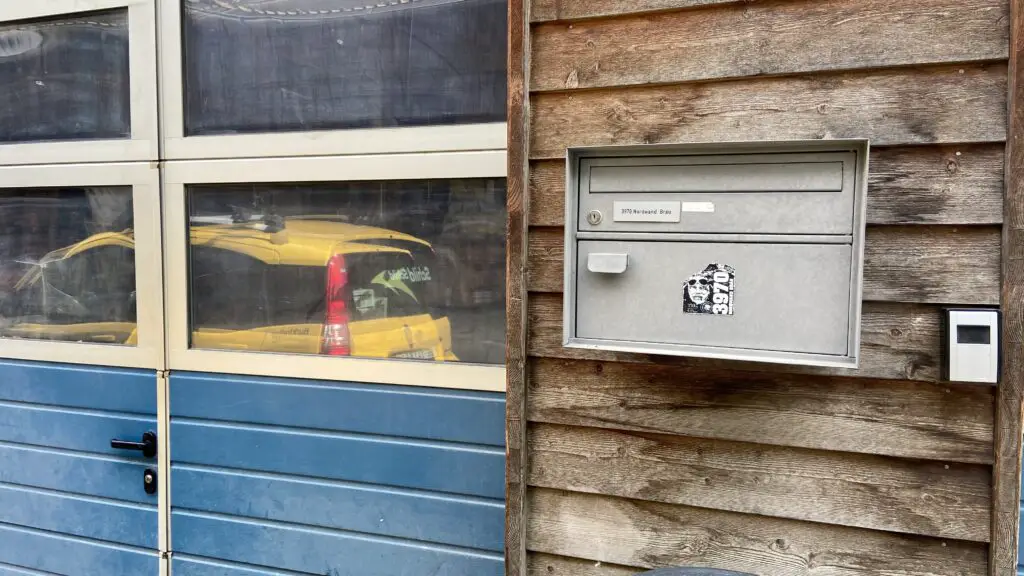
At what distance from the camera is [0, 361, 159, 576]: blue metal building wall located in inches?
107

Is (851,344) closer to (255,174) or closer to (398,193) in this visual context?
(398,193)

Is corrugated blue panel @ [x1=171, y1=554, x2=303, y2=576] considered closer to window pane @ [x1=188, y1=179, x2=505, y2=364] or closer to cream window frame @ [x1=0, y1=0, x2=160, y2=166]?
window pane @ [x1=188, y1=179, x2=505, y2=364]

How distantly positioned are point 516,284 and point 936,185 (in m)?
1.01

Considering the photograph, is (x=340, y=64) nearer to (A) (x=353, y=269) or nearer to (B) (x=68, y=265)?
(A) (x=353, y=269)

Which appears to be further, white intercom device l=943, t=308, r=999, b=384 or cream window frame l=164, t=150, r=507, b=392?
cream window frame l=164, t=150, r=507, b=392

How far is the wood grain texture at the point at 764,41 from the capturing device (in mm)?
1413

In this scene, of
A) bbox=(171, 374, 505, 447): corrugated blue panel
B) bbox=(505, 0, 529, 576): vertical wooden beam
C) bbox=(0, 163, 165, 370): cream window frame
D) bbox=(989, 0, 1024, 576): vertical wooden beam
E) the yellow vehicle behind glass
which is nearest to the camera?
bbox=(989, 0, 1024, 576): vertical wooden beam

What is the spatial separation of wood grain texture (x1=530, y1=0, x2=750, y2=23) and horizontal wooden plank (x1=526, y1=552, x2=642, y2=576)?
4.71 ft

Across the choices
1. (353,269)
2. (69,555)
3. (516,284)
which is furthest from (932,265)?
(69,555)

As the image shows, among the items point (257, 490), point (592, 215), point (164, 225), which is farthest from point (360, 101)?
point (257, 490)

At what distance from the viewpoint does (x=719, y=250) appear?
1522mm

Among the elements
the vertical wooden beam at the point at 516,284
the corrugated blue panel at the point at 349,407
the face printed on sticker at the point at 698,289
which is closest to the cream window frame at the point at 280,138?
the vertical wooden beam at the point at 516,284

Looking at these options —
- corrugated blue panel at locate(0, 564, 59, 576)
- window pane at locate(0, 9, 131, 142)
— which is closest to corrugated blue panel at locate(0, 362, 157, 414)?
corrugated blue panel at locate(0, 564, 59, 576)

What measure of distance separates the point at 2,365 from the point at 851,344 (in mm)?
3468
